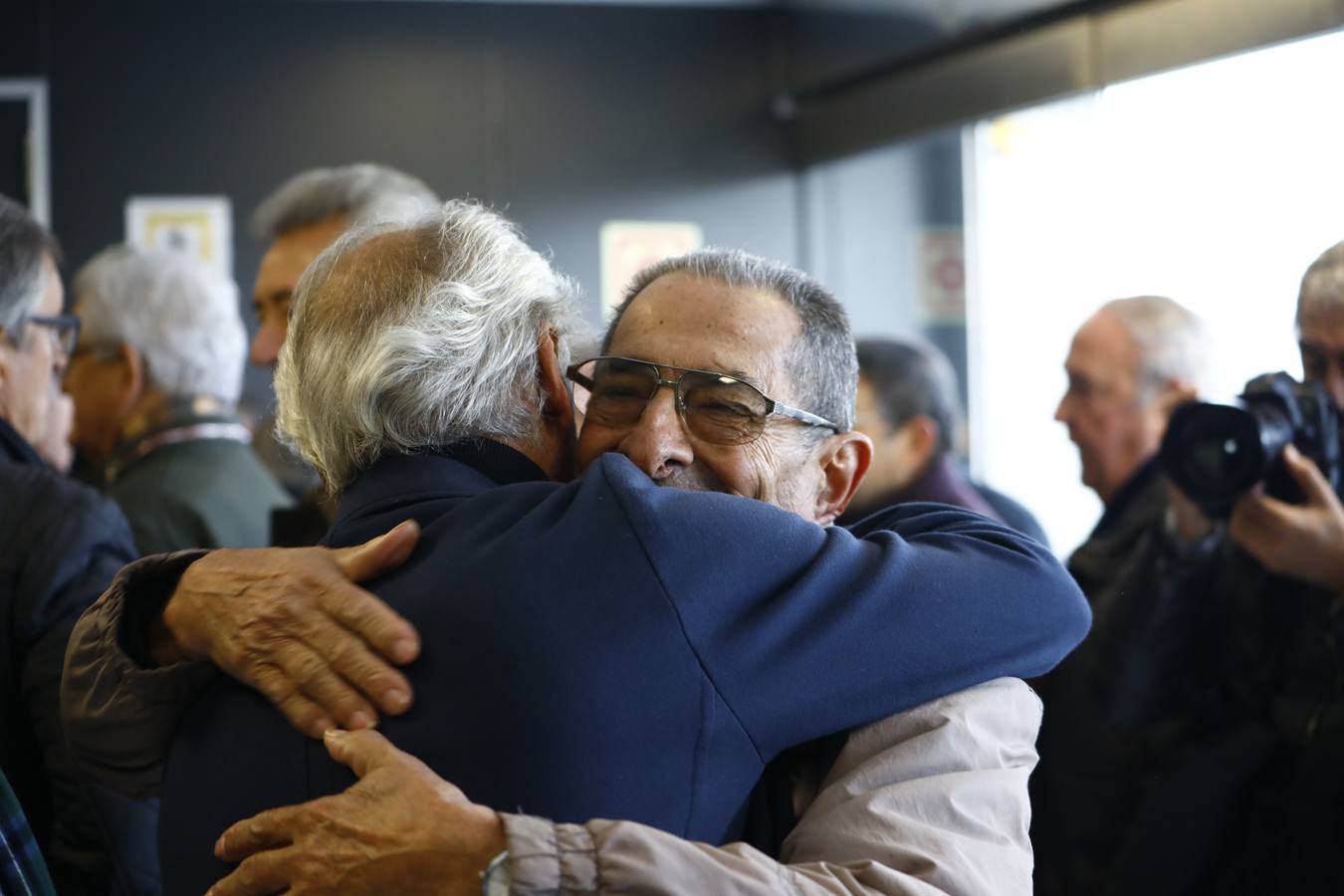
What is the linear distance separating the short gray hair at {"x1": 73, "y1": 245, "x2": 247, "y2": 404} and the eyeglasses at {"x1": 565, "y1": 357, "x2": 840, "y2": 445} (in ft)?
5.21

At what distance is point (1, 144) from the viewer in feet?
15.8

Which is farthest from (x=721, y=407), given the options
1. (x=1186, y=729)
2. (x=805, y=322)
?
(x=1186, y=729)

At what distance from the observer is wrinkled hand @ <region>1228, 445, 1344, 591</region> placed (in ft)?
5.83

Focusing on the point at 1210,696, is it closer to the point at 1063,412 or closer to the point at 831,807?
the point at 1063,412

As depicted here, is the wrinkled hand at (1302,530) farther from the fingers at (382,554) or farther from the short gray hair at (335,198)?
the short gray hair at (335,198)

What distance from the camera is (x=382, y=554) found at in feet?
3.74

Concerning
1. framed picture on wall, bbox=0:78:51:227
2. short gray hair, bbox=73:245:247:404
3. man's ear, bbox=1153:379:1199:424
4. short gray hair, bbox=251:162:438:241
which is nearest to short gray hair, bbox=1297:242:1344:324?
man's ear, bbox=1153:379:1199:424

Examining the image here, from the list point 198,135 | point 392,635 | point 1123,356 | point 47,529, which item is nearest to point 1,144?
point 198,135

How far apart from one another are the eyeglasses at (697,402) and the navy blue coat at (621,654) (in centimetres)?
26

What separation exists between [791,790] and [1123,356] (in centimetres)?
163

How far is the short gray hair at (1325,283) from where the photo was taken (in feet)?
5.83

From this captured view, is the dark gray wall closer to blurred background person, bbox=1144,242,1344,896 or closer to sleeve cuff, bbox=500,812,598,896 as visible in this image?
blurred background person, bbox=1144,242,1344,896

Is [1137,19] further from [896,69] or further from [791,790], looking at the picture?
[791,790]

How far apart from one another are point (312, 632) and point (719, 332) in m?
0.52
